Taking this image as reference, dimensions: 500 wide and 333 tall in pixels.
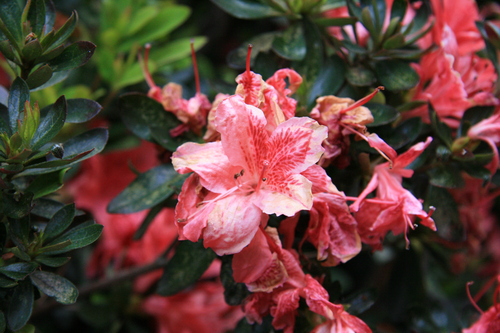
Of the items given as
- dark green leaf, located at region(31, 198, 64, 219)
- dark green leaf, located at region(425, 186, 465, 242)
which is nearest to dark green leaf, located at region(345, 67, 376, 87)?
dark green leaf, located at region(425, 186, 465, 242)

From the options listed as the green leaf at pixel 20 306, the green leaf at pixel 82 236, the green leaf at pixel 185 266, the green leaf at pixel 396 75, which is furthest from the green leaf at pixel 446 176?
the green leaf at pixel 20 306

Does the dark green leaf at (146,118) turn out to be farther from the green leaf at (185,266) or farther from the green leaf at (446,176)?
the green leaf at (446,176)

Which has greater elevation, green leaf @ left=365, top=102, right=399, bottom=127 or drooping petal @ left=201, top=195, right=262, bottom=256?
green leaf @ left=365, top=102, right=399, bottom=127

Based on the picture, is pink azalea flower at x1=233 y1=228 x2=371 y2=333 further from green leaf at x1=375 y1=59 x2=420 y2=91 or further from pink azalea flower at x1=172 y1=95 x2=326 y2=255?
green leaf at x1=375 y1=59 x2=420 y2=91

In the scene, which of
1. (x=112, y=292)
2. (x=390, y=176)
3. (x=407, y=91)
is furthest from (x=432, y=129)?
(x=112, y=292)

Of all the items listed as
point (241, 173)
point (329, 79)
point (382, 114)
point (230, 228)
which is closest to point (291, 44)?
point (329, 79)

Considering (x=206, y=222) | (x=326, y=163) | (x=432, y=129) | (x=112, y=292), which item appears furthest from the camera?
(x=112, y=292)

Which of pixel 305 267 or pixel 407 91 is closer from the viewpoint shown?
pixel 305 267

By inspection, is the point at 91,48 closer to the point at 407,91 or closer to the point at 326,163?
the point at 326,163
